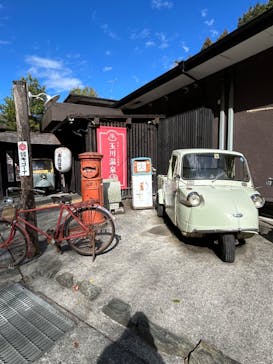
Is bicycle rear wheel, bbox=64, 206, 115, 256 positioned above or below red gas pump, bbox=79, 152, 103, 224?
below

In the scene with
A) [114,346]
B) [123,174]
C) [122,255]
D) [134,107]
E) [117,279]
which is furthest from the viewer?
[134,107]

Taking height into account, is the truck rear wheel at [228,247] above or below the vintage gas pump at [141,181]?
below

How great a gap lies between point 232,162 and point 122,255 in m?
2.96

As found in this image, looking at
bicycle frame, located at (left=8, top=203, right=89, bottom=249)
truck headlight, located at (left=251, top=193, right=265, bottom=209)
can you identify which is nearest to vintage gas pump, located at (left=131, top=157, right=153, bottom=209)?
bicycle frame, located at (left=8, top=203, right=89, bottom=249)

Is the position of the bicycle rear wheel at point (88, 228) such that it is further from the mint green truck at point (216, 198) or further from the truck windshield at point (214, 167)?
the truck windshield at point (214, 167)

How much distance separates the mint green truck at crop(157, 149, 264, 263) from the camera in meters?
3.46

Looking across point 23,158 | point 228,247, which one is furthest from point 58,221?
point 228,247

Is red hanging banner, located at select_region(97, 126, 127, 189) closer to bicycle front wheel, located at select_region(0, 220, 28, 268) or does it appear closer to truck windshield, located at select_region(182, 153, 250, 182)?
truck windshield, located at select_region(182, 153, 250, 182)

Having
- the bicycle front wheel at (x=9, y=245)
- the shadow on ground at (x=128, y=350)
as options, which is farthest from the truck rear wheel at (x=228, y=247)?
the bicycle front wheel at (x=9, y=245)

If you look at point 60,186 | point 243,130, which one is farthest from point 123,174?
point 60,186

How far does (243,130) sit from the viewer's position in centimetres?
630

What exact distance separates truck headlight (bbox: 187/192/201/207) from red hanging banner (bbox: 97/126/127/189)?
16.0 ft

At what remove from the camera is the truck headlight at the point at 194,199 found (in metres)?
3.60

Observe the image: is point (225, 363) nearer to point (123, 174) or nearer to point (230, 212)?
point (230, 212)
